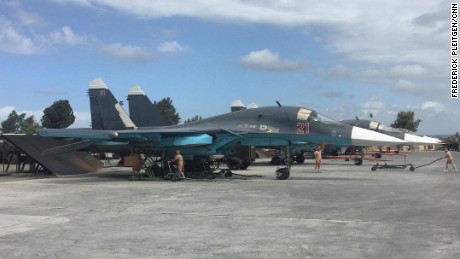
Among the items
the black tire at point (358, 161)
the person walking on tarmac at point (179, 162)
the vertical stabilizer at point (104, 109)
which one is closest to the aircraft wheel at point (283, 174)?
the person walking on tarmac at point (179, 162)

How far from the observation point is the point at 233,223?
8188 millimetres

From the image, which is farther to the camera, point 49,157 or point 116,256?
point 49,157

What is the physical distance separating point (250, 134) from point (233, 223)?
A: 1010cm

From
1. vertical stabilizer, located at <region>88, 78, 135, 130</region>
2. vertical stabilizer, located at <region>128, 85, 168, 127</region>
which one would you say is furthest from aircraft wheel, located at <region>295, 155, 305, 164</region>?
vertical stabilizer, located at <region>88, 78, 135, 130</region>

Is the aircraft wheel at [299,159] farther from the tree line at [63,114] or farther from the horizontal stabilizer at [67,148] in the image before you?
the tree line at [63,114]

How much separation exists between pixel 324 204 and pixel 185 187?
5.69m

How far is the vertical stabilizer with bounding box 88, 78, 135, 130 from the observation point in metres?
23.0

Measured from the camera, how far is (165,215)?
9.14 meters

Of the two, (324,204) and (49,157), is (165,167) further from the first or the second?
(324,204)

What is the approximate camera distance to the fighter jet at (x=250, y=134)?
17.3m

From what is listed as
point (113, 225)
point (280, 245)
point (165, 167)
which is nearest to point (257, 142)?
point (165, 167)

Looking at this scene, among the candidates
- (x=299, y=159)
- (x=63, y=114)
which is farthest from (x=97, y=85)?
(x=63, y=114)

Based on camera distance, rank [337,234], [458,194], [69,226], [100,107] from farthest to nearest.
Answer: [100,107], [458,194], [69,226], [337,234]

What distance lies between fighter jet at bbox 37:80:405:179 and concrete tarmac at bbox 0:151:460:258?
13.2 feet
